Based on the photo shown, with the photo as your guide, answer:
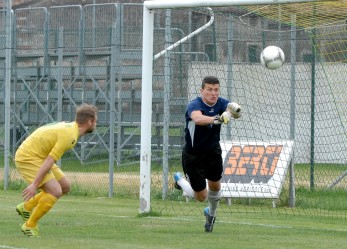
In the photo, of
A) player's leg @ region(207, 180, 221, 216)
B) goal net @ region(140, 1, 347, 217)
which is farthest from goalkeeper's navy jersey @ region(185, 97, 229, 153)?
goal net @ region(140, 1, 347, 217)

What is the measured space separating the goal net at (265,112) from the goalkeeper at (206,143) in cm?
398

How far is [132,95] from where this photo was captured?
80.6 ft

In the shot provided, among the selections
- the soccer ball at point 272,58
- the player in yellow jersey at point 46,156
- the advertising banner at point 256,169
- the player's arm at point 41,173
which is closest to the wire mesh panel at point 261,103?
the advertising banner at point 256,169

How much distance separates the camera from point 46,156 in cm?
1212

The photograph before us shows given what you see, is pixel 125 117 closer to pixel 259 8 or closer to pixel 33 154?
pixel 259 8

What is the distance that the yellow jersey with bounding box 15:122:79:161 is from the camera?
38.3 feet

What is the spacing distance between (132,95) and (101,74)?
53.7 inches

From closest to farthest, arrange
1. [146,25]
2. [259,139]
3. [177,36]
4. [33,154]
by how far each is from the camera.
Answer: [33,154] → [146,25] → [259,139] → [177,36]

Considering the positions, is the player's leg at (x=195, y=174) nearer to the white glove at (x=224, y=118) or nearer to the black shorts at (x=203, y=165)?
the black shorts at (x=203, y=165)

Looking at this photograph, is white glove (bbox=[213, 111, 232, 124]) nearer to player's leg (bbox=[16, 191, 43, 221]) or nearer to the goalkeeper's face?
the goalkeeper's face

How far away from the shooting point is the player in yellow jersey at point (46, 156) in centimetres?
1159

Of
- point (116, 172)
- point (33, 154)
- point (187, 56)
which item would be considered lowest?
point (116, 172)

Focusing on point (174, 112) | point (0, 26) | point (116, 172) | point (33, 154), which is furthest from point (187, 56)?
point (0, 26)

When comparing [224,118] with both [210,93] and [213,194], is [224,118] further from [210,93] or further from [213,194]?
[213,194]
